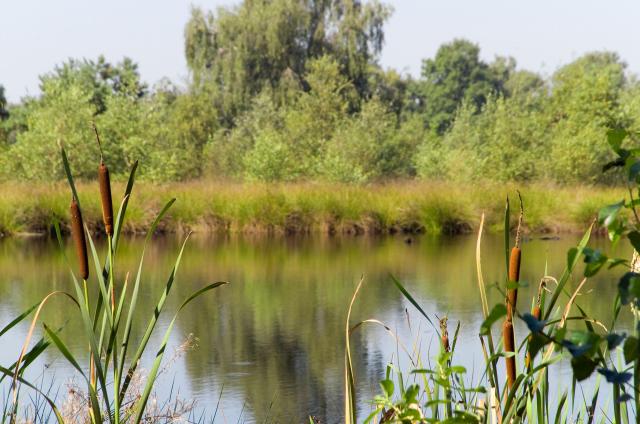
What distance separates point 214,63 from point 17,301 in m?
25.7

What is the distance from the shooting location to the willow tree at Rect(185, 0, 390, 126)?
34.8m

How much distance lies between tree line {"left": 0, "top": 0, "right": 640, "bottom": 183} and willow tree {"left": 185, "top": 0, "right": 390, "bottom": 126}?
49mm

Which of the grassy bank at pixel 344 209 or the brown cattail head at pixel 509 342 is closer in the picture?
the brown cattail head at pixel 509 342

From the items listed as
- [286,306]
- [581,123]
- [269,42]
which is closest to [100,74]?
[269,42]

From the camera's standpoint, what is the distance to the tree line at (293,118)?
2538cm

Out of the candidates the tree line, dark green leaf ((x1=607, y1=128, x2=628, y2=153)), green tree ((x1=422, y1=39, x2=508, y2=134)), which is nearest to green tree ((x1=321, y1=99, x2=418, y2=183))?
the tree line

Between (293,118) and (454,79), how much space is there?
25748 mm

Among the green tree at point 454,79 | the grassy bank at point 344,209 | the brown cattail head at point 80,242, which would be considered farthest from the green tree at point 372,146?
the brown cattail head at point 80,242

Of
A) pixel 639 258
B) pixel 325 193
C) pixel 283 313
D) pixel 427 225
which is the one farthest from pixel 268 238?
pixel 639 258

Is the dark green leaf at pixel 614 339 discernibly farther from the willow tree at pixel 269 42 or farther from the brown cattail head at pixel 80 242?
the willow tree at pixel 269 42

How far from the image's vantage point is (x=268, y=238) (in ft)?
60.8

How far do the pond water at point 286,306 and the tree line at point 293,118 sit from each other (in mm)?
7500

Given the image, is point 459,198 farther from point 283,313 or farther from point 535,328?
point 535,328

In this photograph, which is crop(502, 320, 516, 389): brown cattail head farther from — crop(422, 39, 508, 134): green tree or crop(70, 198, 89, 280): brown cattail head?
crop(422, 39, 508, 134): green tree
